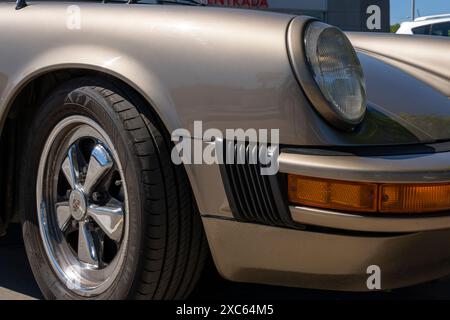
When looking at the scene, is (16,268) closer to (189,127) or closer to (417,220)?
(189,127)

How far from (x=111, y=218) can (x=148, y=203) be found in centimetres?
25

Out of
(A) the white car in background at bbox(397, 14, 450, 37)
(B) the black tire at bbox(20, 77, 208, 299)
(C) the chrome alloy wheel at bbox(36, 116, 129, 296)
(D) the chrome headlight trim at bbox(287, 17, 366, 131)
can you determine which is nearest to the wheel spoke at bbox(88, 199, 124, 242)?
(C) the chrome alloy wheel at bbox(36, 116, 129, 296)

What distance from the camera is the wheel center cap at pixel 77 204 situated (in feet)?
7.49

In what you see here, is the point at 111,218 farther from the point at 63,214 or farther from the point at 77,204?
the point at 63,214

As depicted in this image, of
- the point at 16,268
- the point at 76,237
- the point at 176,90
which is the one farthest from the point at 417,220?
the point at 16,268

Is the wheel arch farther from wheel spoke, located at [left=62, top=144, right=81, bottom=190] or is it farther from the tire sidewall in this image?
wheel spoke, located at [left=62, top=144, right=81, bottom=190]

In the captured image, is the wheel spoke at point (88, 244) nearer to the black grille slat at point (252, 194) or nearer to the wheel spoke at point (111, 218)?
the wheel spoke at point (111, 218)

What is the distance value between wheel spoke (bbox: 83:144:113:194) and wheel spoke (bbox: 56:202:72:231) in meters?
0.15

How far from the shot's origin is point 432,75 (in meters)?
2.70

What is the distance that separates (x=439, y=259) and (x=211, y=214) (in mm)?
686

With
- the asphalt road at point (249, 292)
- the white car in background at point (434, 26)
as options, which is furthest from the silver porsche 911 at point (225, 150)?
the white car in background at point (434, 26)

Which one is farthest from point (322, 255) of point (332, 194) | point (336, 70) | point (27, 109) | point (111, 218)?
point (27, 109)

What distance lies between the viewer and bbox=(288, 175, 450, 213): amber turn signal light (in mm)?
1774

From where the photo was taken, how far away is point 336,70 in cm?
191
